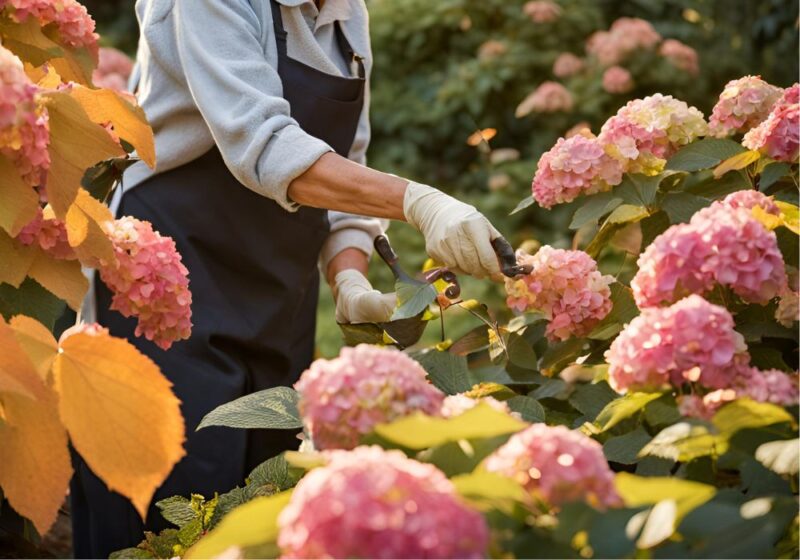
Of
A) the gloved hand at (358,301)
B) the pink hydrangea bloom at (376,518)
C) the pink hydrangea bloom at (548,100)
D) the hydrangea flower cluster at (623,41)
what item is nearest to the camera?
the pink hydrangea bloom at (376,518)

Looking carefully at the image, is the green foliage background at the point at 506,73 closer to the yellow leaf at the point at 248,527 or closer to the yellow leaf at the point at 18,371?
the yellow leaf at the point at 18,371

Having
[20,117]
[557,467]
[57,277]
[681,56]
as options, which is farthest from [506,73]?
[557,467]

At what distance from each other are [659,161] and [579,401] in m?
0.42

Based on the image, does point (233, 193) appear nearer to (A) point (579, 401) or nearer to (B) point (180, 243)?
(B) point (180, 243)

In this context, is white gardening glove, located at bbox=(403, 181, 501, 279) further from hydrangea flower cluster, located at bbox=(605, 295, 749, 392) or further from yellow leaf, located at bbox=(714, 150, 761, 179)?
hydrangea flower cluster, located at bbox=(605, 295, 749, 392)

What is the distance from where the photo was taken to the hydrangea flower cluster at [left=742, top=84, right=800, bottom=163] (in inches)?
58.1

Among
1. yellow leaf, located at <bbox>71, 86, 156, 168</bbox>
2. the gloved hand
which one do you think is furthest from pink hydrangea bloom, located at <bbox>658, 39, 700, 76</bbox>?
yellow leaf, located at <bbox>71, 86, 156, 168</bbox>

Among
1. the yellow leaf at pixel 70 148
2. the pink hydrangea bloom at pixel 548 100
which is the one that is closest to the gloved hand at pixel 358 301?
the yellow leaf at pixel 70 148

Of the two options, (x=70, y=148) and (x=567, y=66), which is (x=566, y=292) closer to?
(x=70, y=148)

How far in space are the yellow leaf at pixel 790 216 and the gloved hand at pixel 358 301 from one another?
2.56 ft

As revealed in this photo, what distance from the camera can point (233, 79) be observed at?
1.91m

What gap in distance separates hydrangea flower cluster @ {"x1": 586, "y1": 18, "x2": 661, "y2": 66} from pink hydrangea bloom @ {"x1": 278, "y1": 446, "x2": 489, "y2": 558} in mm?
5114

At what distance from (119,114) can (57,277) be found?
22 cm

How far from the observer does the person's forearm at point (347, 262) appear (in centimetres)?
236
